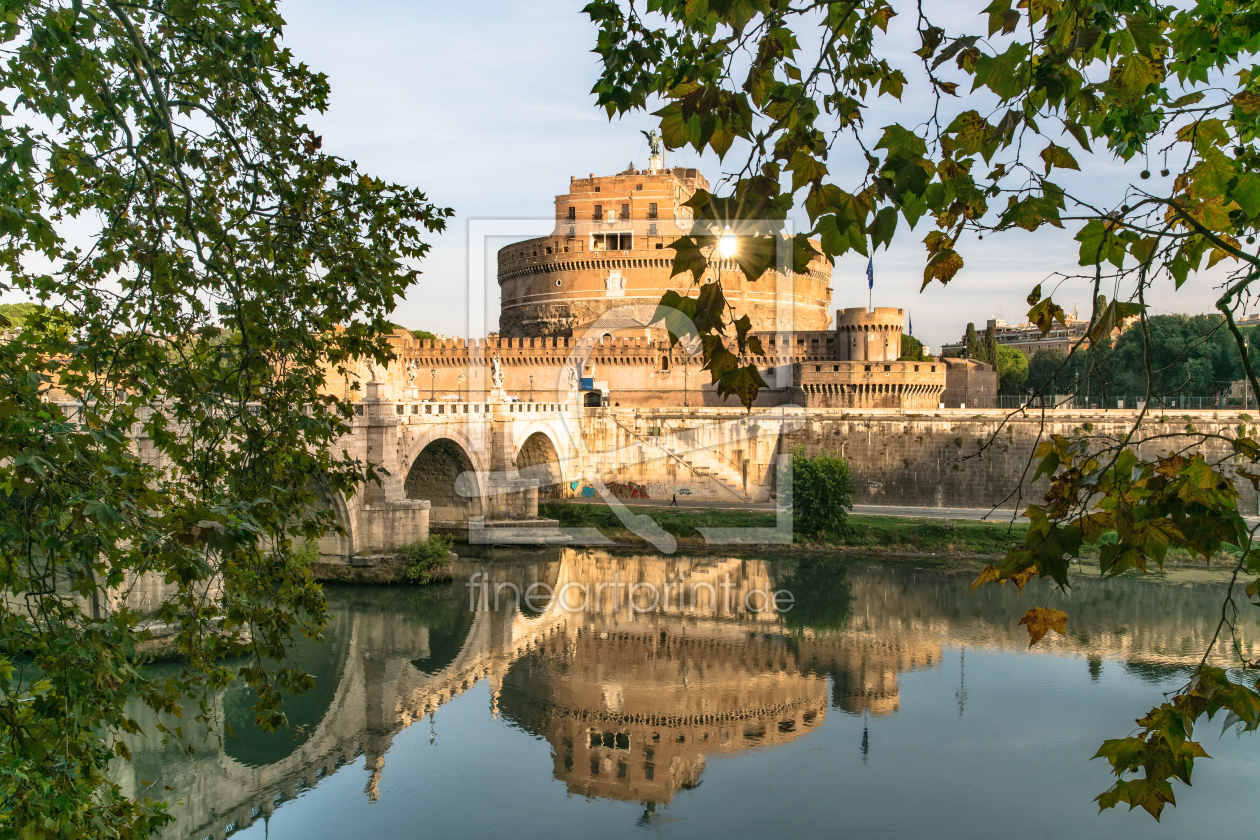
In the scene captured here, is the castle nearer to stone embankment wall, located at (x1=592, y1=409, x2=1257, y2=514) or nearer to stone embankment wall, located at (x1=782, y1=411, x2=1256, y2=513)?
stone embankment wall, located at (x1=592, y1=409, x2=1257, y2=514)

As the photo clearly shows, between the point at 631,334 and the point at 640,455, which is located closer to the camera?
the point at 640,455

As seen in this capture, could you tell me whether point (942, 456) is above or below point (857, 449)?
below

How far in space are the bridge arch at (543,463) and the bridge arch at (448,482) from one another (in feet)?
8.69

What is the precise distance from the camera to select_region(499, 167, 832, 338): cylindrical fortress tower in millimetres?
35688

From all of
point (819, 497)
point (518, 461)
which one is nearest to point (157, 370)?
point (819, 497)

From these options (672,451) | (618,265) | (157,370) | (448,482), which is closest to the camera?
(157,370)

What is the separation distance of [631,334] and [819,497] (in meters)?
14.6

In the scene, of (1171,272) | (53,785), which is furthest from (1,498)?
(1171,272)

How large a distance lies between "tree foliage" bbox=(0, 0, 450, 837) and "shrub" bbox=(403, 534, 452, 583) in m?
12.5

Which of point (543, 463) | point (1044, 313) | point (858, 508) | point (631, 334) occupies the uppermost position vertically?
point (631, 334)

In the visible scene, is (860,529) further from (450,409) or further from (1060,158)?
(1060,158)

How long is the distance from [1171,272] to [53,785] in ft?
11.1

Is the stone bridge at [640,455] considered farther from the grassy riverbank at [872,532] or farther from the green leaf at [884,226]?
the green leaf at [884,226]

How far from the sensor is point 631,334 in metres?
33.2
